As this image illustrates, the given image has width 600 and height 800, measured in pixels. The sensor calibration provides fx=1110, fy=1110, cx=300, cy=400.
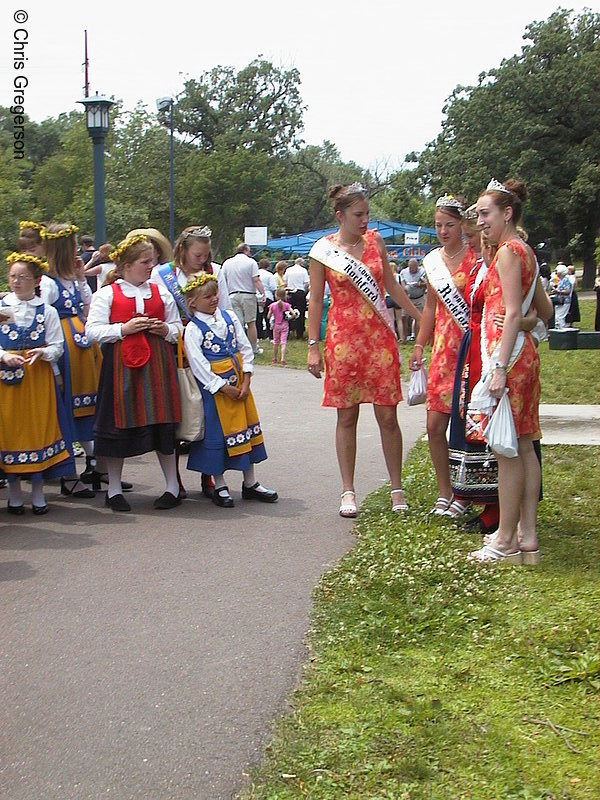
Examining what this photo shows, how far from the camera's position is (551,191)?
164 feet

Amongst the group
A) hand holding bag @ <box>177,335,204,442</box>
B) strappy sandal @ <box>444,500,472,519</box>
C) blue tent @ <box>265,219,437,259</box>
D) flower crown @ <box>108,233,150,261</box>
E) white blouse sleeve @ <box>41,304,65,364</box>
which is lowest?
strappy sandal @ <box>444,500,472,519</box>

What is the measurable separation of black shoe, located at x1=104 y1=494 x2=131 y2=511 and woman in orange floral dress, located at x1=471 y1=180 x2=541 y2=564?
2659 mm

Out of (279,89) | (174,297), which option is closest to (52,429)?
(174,297)

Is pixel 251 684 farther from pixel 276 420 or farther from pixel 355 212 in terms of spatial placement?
pixel 276 420

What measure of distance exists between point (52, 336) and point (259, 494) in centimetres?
176

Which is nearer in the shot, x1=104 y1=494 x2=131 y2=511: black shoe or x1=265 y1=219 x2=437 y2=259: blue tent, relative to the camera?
x1=104 y1=494 x2=131 y2=511: black shoe

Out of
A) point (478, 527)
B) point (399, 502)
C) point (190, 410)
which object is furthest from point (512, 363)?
point (190, 410)

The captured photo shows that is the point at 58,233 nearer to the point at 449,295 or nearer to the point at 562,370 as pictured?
the point at 449,295

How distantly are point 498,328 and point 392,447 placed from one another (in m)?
1.59

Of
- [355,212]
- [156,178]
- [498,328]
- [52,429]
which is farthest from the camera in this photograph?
[156,178]

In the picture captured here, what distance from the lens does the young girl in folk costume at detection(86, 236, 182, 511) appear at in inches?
285

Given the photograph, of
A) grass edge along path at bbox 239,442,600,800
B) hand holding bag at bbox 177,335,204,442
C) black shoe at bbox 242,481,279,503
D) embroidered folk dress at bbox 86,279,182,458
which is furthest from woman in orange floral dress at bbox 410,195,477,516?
embroidered folk dress at bbox 86,279,182,458

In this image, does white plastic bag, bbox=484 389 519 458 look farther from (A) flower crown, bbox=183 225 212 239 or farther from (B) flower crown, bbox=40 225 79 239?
(B) flower crown, bbox=40 225 79 239

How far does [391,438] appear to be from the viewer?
275 inches
